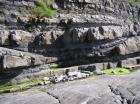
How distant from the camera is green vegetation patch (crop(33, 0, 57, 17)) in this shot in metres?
25.5

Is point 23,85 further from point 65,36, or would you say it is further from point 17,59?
point 65,36

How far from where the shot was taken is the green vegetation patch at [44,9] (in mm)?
25513

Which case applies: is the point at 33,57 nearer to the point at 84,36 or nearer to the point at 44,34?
the point at 44,34

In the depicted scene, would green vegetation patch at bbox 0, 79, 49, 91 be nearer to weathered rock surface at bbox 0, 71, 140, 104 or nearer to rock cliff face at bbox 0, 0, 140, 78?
weathered rock surface at bbox 0, 71, 140, 104

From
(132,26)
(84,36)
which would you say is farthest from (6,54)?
(132,26)

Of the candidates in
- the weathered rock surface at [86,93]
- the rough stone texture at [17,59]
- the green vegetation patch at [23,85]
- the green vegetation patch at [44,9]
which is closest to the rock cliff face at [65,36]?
the rough stone texture at [17,59]

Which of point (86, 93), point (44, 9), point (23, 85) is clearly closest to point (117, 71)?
point (86, 93)

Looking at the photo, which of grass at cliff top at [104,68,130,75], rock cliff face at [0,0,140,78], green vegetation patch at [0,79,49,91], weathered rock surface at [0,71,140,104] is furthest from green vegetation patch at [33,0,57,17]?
weathered rock surface at [0,71,140,104]

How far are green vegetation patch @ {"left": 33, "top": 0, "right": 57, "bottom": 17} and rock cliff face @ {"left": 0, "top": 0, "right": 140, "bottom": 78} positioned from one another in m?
0.43

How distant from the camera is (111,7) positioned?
1182 inches

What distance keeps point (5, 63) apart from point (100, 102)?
7.05 meters

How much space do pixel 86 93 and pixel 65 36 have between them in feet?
24.7

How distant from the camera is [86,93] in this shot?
18.9 meters

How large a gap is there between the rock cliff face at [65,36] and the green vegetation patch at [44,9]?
1.40 ft
